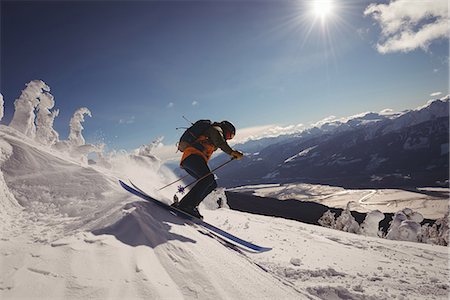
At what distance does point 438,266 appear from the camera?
629cm

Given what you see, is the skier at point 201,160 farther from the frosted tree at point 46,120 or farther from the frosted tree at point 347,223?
the frosted tree at point 347,223

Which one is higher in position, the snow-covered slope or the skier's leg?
the skier's leg

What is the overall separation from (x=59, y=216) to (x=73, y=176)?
1794 millimetres

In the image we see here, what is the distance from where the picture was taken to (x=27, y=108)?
398 inches

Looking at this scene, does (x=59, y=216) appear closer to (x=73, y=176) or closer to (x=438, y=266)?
(x=73, y=176)

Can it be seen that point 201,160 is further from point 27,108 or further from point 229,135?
point 27,108

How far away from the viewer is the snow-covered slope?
9.48ft

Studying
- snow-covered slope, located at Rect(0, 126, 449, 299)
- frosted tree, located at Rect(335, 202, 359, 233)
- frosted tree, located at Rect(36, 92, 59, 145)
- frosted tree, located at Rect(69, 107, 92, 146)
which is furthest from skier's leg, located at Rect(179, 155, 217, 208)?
frosted tree, located at Rect(335, 202, 359, 233)

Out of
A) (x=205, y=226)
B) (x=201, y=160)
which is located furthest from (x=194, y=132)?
(x=205, y=226)

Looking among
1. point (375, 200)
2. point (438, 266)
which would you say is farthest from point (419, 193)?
point (438, 266)

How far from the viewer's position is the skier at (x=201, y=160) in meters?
6.43

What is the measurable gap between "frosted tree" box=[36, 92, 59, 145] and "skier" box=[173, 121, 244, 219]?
804 cm

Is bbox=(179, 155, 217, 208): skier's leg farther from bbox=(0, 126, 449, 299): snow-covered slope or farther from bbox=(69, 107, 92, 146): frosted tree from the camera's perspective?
bbox=(69, 107, 92, 146): frosted tree

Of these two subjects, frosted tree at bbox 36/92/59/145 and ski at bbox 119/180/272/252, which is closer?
ski at bbox 119/180/272/252
